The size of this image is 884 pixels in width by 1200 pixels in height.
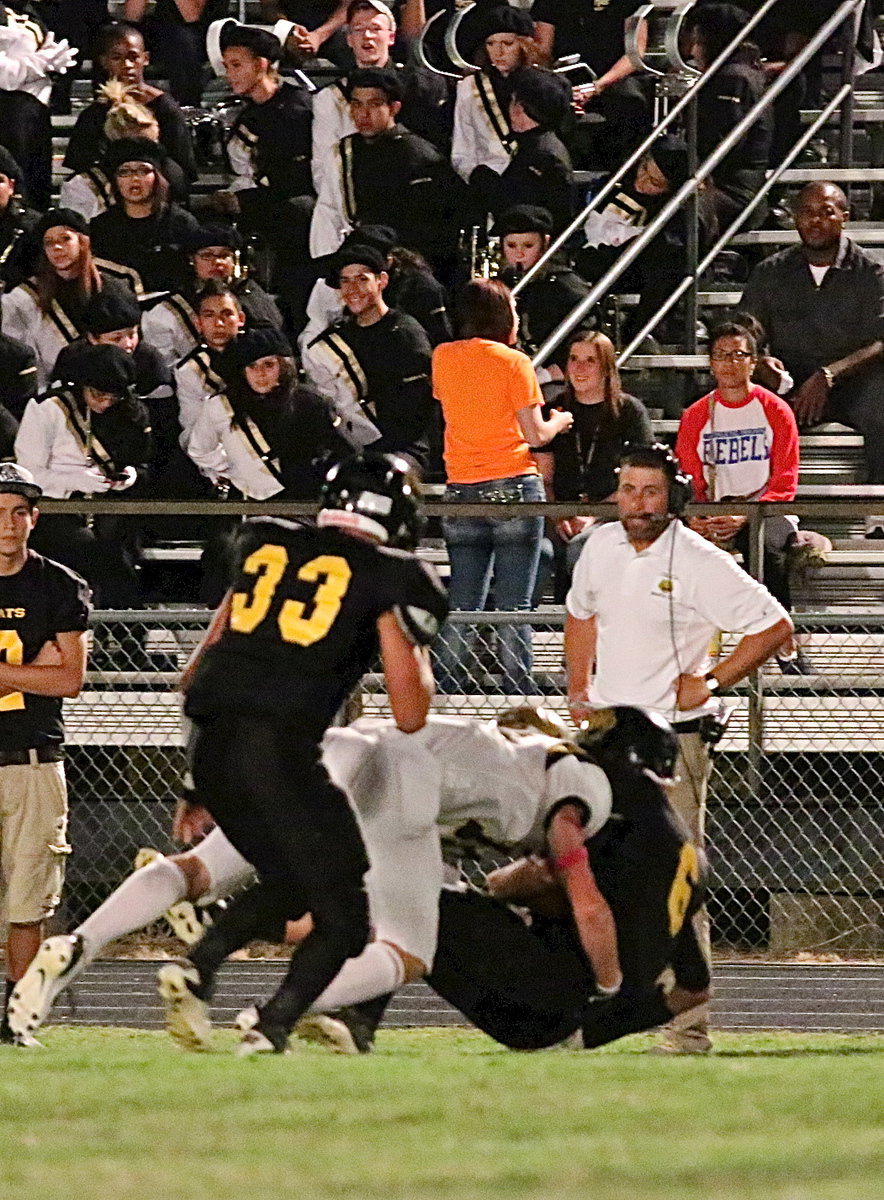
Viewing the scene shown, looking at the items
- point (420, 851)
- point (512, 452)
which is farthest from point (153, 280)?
point (420, 851)

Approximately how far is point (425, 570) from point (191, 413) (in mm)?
4977

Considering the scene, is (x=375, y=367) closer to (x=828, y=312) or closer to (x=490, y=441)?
(x=490, y=441)

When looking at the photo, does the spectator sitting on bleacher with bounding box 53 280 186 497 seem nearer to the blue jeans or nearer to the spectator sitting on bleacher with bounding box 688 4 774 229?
the blue jeans

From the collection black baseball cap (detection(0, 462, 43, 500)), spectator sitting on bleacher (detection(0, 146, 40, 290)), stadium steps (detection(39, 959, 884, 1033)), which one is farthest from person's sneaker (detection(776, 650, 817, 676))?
spectator sitting on bleacher (detection(0, 146, 40, 290))

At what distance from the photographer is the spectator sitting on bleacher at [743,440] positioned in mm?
10703

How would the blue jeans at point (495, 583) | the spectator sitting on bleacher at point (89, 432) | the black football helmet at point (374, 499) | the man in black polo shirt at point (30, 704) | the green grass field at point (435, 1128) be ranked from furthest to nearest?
the spectator sitting on bleacher at point (89, 432)
the blue jeans at point (495, 583)
the man in black polo shirt at point (30, 704)
the black football helmet at point (374, 499)
the green grass field at point (435, 1128)

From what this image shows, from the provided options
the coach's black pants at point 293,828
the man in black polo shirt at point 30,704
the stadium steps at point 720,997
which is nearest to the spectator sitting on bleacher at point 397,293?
the stadium steps at point 720,997

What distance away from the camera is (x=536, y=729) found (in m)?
7.76

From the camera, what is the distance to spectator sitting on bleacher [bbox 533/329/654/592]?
10.8 m

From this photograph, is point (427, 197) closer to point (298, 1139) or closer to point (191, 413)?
point (191, 413)

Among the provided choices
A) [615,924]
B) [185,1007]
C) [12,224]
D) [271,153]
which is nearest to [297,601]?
[185,1007]

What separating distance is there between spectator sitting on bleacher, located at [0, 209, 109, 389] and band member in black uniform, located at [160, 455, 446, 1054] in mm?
5338

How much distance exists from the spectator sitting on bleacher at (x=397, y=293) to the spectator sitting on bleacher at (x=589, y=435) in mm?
1187

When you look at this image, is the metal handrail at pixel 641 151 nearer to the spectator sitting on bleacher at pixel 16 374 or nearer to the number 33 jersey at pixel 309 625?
the spectator sitting on bleacher at pixel 16 374
